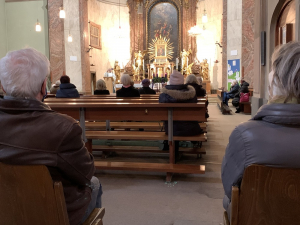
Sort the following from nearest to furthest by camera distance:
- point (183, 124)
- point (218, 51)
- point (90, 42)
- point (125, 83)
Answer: point (183, 124) → point (125, 83) → point (90, 42) → point (218, 51)

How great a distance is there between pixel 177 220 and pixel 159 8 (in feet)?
57.2

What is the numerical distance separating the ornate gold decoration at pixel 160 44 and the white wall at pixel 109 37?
4.80 feet

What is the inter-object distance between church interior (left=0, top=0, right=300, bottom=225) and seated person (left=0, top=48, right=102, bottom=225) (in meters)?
1.09

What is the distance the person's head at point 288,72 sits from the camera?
1234 mm

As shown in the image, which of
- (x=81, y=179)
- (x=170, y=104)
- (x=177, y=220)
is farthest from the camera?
(x=170, y=104)

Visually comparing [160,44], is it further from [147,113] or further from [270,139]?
[270,139]

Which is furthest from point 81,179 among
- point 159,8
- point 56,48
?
point 159,8

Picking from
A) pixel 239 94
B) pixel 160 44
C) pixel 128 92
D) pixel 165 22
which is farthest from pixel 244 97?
pixel 165 22

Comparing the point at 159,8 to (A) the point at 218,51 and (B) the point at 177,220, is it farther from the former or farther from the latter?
(B) the point at 177,220

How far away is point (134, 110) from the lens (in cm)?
336

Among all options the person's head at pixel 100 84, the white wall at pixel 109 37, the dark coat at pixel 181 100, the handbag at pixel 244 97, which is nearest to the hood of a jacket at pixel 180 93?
the dark coat at pixel 181 100

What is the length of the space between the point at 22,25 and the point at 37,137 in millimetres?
14598

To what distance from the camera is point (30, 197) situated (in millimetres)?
1224

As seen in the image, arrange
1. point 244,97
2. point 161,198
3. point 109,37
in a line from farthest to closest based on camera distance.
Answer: point 109,37, point 244,97, point 161,198
